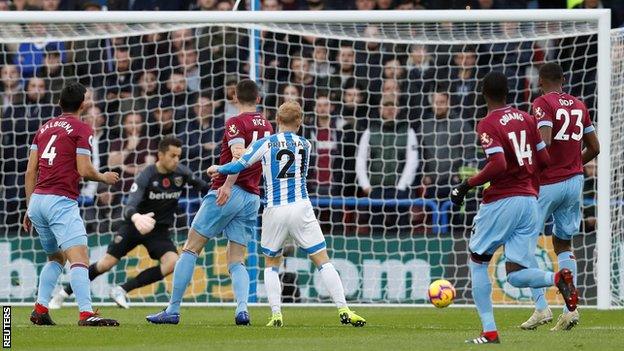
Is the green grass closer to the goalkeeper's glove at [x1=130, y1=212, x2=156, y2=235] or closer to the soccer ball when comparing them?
the soccer ball

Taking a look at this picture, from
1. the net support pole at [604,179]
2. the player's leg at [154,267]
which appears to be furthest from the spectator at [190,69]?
the net support pole at [604,179]

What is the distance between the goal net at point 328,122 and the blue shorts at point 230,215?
350 centimetres

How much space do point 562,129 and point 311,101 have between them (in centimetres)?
601

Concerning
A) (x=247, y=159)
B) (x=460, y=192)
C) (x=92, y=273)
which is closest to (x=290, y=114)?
(x=247, y=159)

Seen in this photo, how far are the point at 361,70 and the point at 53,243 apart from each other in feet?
21.3

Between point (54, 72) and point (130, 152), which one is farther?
point (54, 72)

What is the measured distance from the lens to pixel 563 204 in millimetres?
11734

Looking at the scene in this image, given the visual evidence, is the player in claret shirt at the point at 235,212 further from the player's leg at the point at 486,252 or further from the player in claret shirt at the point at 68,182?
the player's leg at the point at 486,252

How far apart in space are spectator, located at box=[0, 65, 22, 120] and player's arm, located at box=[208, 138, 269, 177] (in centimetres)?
661

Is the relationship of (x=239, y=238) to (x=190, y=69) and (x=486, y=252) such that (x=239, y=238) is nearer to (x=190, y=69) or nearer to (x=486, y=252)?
(x=486, y=252)

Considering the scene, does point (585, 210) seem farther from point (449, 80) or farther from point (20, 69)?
point (20, 69)

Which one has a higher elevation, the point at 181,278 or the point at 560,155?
the point at 560,155

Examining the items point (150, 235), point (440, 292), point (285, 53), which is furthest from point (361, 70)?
point (440, 292)

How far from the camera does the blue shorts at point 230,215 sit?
12.2 metres
